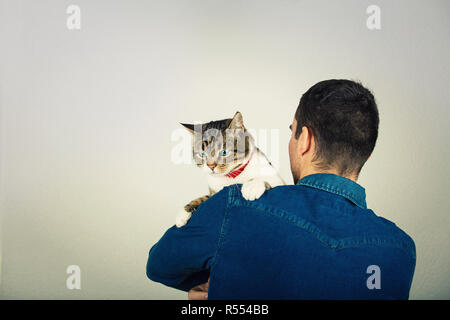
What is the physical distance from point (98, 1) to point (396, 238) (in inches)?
85.1

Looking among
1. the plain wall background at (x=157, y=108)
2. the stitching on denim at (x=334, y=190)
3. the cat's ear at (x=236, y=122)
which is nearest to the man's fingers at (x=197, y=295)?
the stitching on denim at (x=334, y=190)

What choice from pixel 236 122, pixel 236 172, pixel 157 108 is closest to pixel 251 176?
pixel 236 172

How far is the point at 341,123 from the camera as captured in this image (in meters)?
0.99

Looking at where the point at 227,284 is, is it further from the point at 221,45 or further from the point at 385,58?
the point at 385,58

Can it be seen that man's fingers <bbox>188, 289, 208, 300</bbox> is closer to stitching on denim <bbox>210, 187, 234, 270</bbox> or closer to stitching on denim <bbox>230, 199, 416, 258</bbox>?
stitching on denim <bbox>210, 187, 234, 270</bbox>

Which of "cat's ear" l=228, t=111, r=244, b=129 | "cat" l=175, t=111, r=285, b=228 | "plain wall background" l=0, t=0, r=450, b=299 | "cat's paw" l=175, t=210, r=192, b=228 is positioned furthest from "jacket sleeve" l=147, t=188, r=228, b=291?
"plain wall background" l=0, t=0, r=450, b=299

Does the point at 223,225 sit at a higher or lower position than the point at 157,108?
lower

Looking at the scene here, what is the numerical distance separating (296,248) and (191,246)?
0.27 meters

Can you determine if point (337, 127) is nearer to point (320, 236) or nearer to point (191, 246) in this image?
point (320, 236)

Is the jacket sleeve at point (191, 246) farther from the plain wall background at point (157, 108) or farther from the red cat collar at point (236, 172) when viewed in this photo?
the plain wall background at point (157, 108)

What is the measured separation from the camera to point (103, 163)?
2211 mm

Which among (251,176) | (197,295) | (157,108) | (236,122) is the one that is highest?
(157,108)

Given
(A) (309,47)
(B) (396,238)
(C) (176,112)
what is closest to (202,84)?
(C) (176,112)

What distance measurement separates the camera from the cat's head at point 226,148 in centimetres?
145
